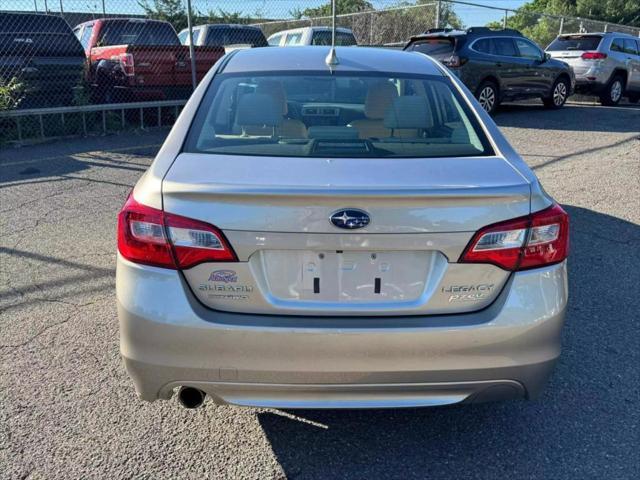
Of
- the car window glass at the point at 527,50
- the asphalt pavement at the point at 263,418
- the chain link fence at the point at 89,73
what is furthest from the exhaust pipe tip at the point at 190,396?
the car window glass at the point at 527,50

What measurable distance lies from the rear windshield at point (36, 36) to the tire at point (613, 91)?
42.1 ft

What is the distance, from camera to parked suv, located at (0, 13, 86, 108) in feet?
32.2

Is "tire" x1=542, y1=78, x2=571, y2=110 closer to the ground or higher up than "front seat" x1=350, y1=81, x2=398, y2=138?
closer to the ground

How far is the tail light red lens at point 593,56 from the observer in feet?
50.8

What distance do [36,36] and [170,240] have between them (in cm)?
949

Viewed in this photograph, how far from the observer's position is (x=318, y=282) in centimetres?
231

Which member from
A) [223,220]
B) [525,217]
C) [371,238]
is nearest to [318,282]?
[371,238]

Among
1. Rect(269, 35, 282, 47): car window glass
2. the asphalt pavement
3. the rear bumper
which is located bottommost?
the asphalt pavement

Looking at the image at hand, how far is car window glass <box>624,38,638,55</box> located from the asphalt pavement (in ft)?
43.6

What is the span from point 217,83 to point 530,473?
2.42 metres

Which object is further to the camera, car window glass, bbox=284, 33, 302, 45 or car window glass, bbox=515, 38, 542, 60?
car window glass, bbox=284, 33, 302, 45

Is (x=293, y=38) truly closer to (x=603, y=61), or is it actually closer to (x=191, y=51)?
(x=191, y=51)

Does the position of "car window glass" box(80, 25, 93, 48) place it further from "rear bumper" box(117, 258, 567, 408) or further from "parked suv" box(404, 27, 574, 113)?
"rear bumper" box(117, 258, 567, 408)

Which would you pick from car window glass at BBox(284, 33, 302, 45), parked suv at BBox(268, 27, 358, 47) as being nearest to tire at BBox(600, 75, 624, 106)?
parked suv at BBox(268, 27, 358, 47)
